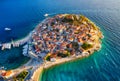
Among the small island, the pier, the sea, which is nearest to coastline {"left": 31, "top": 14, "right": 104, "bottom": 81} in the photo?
the small island

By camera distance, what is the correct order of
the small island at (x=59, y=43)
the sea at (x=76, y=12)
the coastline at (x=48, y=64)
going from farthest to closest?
the small island at (x=59, y=43) → the sea at (x=76, y=12) → the coastline at (x=48, y=64)

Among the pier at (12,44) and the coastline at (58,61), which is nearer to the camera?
the coastline at (58,61)

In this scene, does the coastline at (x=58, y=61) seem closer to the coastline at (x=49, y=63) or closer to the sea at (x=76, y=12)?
the coastline at (x=49, y=63)

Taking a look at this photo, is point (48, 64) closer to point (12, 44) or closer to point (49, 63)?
point (49, 63)

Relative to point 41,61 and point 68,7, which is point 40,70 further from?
point 68,7

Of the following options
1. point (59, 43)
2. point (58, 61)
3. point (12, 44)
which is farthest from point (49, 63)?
point (12, 44)

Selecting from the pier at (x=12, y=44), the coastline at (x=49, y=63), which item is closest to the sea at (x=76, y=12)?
the coastline at (x=49, y=63)
